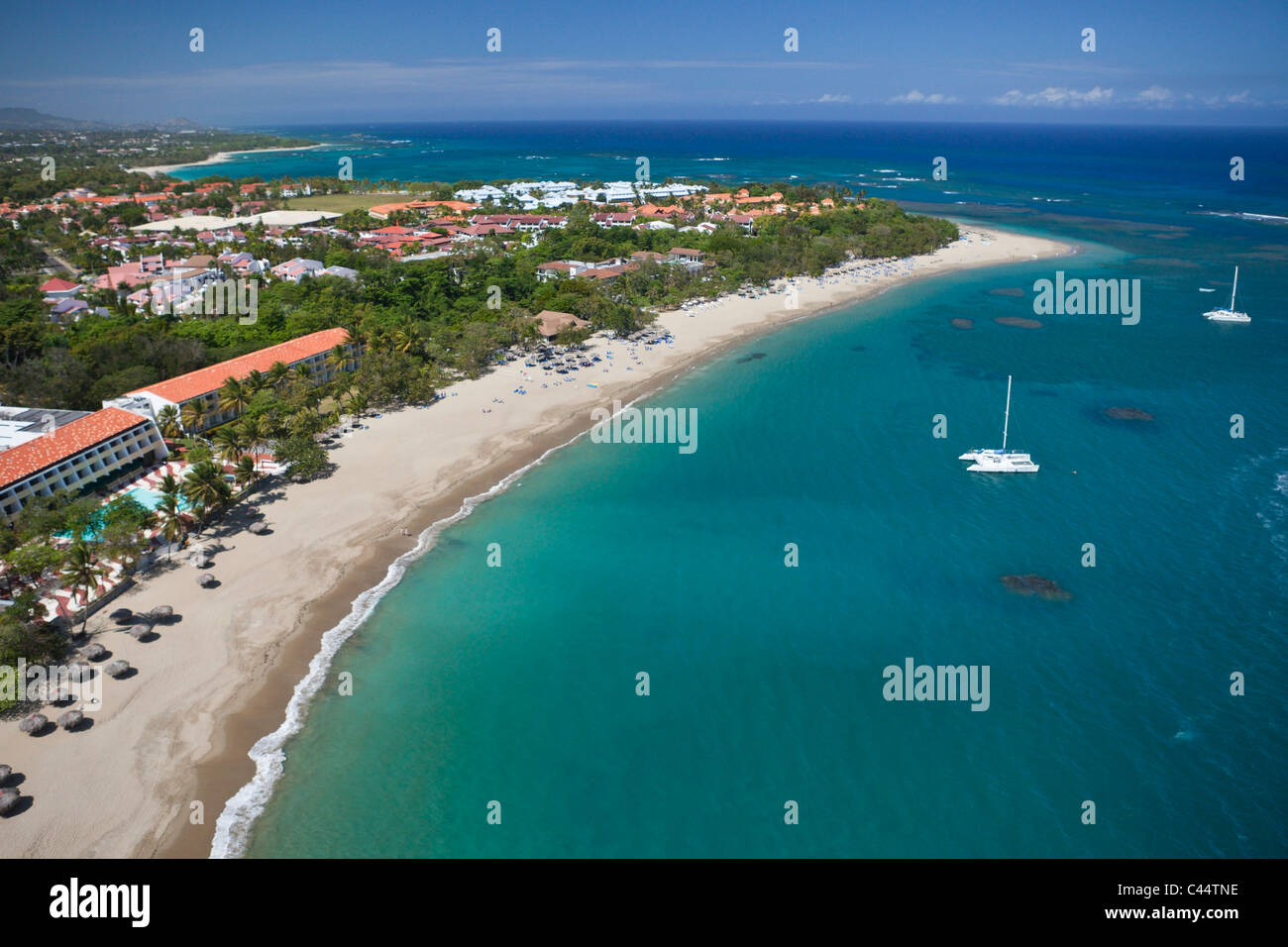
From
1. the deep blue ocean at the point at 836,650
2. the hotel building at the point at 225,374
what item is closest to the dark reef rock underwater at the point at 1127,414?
the deep blue ocean at the point at 836,650

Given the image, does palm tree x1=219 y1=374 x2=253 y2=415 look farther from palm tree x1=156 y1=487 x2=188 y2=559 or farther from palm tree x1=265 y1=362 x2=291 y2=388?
palm tree x1=156 y1=487 x2=188 y2=559

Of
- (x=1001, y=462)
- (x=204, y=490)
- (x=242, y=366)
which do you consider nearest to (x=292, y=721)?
(x=204, y=490)

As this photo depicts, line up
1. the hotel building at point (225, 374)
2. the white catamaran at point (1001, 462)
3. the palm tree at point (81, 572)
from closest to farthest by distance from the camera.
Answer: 1. the palm tree at point (81, 572)
2. the hotel building at point (225, 374)
3. the white catamaran at point (1001, 462)

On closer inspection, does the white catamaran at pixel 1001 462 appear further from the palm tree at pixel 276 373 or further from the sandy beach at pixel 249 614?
the palm tree at pixel 276 373

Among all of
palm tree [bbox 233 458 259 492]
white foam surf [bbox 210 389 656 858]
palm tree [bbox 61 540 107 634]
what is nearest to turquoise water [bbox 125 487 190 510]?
palm tree [bbox 233 458 259 492]
